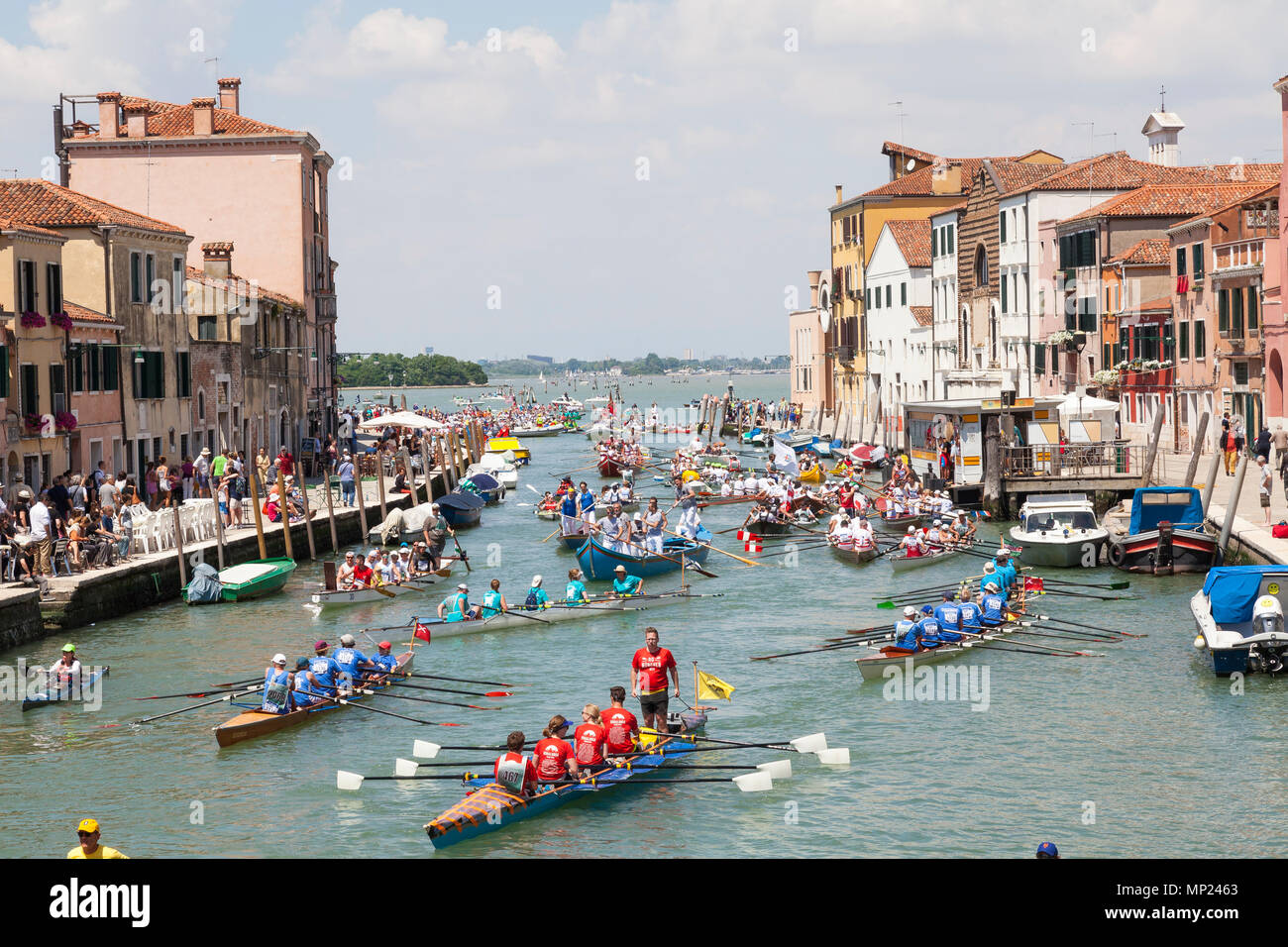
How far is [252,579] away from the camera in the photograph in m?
37.9

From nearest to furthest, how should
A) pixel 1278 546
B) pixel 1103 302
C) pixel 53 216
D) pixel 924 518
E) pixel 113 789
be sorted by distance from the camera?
pixel 113 789, pixel 1278 546, pixel 53 216, pixel 924 518, pixel 1103 302

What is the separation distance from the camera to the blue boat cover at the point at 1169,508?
39.6 metres

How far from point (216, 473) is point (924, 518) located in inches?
867

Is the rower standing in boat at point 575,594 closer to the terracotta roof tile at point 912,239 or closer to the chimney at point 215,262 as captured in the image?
the chimney at point 215,262

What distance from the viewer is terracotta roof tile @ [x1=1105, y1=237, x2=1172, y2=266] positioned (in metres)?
61.8

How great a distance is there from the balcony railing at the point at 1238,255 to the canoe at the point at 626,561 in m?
22.4

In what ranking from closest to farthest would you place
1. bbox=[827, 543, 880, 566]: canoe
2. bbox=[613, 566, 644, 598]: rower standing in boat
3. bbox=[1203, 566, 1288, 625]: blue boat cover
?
bbox=[1203, 566, 1288, 625]: blue boat cover → bbox=[613, 566, 644, 598]: rower standing in boat → bbox=[827, 543, 880, 566]: canoe

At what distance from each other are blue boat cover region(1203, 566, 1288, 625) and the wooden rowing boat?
19.4 metres

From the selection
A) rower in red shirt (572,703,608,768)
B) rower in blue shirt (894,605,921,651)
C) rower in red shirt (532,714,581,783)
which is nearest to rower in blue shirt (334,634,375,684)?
rower in red shirt (572,703,608,768)

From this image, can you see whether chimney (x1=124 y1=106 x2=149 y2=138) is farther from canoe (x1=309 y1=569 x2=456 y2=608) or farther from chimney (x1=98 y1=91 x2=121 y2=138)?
canoe (x1=309 y1=569 x2=456 y2=608)

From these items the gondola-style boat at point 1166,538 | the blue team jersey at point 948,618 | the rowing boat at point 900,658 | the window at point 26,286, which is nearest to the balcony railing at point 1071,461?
the gondola-style boat at point 1166,538

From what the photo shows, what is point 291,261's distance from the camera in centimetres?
6900
